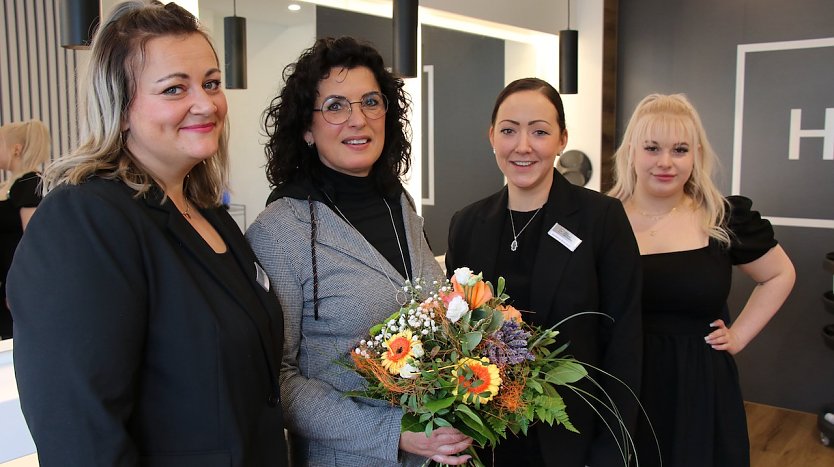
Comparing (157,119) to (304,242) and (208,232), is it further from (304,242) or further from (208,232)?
(304,242)

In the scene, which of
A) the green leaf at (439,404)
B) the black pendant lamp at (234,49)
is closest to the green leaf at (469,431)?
the green leaf at (439,404)

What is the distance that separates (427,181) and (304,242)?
8.73 feet

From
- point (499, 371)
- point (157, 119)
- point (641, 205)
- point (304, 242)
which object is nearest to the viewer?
point (157, 119)

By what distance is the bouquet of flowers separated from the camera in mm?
1504

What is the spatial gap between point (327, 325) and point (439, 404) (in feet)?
1.24

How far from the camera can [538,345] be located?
180 centimetres

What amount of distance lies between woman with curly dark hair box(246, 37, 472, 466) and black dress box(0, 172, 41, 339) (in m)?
0.80

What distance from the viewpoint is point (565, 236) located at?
2.22 meters

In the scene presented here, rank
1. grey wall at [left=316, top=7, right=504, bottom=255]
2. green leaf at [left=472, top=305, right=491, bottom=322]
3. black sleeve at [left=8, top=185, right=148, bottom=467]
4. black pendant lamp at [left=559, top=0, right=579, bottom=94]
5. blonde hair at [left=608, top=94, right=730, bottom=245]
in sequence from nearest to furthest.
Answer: black sleeve at [left=8, top=185, right=148, bottom=467], green leaf at [left=472, top=305, right=491, bottom=322], blonde hair at [left=608, top=94, right=730, bottom=245], grey wall at [left=316, top=7, right=504, bottom=255], black pendant lamp at [left=559, top=0, right=579, bottom=94]

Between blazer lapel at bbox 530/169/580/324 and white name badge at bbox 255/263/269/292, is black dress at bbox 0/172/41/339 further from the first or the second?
blazer lapel at bbox 530/169/580/324

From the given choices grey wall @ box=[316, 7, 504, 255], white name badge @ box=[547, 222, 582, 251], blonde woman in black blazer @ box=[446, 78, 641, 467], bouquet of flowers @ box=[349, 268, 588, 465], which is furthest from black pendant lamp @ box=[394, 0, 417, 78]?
bouquet of flowers @ box=[349, 268, 588, 465]

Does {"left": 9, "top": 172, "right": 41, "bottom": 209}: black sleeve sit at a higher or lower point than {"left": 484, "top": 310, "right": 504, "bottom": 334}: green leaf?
higher

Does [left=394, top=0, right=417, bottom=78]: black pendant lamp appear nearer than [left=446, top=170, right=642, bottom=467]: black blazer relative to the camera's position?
No

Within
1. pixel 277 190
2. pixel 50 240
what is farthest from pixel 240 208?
pixel 50 240
